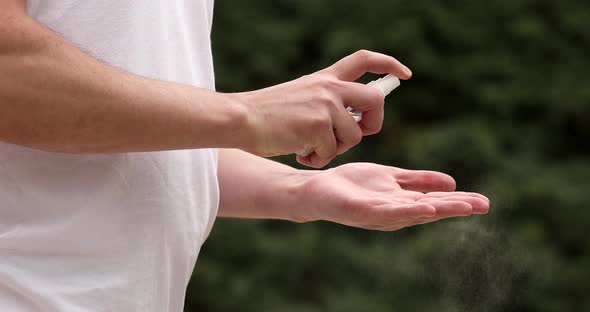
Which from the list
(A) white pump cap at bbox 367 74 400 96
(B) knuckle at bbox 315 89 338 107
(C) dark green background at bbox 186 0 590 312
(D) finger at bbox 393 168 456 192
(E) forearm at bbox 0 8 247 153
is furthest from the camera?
(C) dark green background at bbox 186 0 590 312

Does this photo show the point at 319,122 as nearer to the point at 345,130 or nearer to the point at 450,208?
the point at 345,130

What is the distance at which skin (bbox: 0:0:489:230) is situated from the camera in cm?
107

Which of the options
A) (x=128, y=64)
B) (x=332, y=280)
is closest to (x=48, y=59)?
(x=128, y=64)

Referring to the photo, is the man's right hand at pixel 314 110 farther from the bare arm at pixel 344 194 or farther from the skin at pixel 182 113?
the bare arm at pixel 344 194

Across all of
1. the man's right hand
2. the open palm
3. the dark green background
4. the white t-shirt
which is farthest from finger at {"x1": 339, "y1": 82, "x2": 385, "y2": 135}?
the dark green background

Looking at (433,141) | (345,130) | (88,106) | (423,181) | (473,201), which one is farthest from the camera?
(433,141)

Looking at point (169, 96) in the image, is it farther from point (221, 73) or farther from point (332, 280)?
point (221, 73)

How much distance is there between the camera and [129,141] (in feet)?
3.67

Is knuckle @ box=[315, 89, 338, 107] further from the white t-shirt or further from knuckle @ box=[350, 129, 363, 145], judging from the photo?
the white t-shirt

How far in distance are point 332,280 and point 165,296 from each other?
3113mm

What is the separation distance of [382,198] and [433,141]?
3144 mm

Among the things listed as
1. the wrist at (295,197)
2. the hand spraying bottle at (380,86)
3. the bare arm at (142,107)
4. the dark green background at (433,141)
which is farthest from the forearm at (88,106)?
the dark green background at (433,141)

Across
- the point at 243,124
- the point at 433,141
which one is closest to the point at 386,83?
the point at 243,124

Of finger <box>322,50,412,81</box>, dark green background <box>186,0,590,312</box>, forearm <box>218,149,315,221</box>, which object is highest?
finger <box>322,50,412,81</box>
